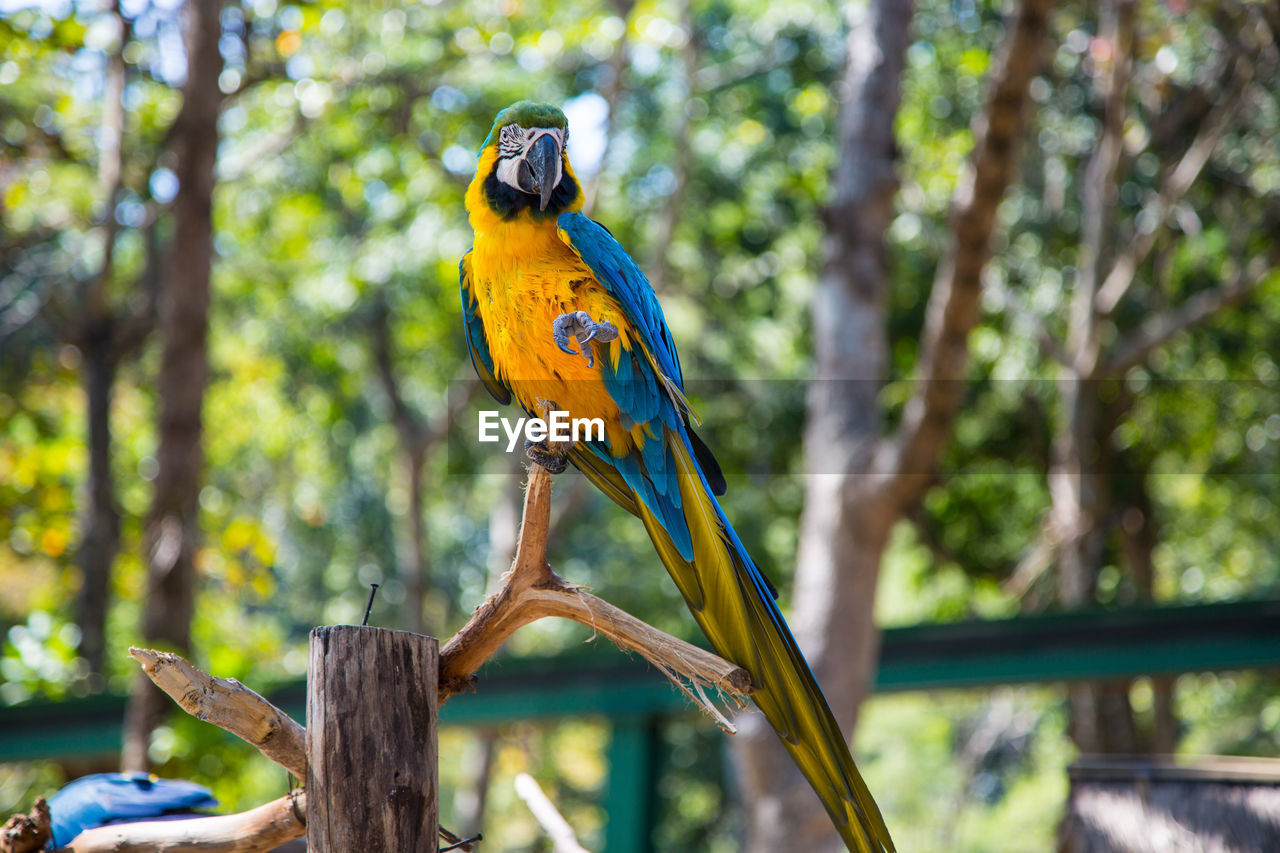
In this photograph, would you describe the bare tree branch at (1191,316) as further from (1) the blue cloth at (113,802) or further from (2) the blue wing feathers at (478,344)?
(1) the blue cloth at (113,802)

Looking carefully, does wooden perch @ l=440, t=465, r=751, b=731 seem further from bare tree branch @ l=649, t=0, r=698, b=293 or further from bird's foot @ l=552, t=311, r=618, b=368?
bare tree branch @ l=649, t=0, r=698, b=293

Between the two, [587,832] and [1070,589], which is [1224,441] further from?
[587,832]

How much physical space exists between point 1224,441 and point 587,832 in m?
11.7

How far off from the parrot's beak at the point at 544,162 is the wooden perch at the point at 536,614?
493 mm

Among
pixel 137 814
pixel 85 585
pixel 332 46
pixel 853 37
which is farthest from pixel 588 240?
pixel 332 46

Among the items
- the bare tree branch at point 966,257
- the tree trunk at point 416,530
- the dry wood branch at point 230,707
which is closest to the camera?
the dry wood branch at point 230,707

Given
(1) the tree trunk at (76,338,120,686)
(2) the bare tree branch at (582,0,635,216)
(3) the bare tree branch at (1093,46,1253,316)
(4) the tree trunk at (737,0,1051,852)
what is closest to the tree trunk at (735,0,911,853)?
(4) the tree trunk at (737,0,1051,852)

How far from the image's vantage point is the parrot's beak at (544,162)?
5.93ft

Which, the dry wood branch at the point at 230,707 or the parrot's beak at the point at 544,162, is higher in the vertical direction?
the parrot's beak at the point at 544,162

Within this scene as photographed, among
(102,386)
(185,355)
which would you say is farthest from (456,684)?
(102,386)

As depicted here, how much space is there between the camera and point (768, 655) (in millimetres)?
1643

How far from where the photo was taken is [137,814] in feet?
6.86

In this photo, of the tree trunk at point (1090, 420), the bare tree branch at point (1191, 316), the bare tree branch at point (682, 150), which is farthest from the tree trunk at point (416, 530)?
the bare tree branch at point (1191, 316)

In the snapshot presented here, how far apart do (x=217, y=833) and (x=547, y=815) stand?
2.36ft
